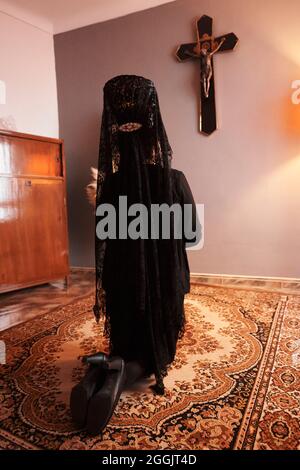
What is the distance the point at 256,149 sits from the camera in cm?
286

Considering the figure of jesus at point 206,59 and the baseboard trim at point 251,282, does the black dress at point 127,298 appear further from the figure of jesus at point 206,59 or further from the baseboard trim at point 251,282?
the figure of jesus at point 206,59

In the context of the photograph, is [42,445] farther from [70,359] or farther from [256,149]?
[256,149]

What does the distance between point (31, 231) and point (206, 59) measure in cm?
223

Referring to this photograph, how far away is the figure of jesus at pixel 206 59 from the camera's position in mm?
2844

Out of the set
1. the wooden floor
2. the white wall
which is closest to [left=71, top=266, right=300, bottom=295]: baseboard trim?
the wooden floor

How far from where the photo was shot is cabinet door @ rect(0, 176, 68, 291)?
2.71 meters

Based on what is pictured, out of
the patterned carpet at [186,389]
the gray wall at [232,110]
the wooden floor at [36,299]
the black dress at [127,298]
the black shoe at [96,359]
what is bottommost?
the patterned carpet at [186,389]

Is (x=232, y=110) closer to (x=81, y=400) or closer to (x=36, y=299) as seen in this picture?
(x=36, y=299)

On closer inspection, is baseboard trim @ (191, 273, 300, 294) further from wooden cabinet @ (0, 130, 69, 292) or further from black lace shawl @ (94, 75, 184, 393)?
black lace shawl @ (94, 75, 184, 393)

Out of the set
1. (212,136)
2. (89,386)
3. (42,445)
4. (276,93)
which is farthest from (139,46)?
(42,445)

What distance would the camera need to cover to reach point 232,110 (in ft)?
9.50

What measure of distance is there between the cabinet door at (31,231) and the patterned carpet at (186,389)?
2.39 feet

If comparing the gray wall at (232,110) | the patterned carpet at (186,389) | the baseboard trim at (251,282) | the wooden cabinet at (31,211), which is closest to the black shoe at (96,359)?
the patterned carpet at (186,389)

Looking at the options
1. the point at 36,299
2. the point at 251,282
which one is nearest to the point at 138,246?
the point at 36,299
